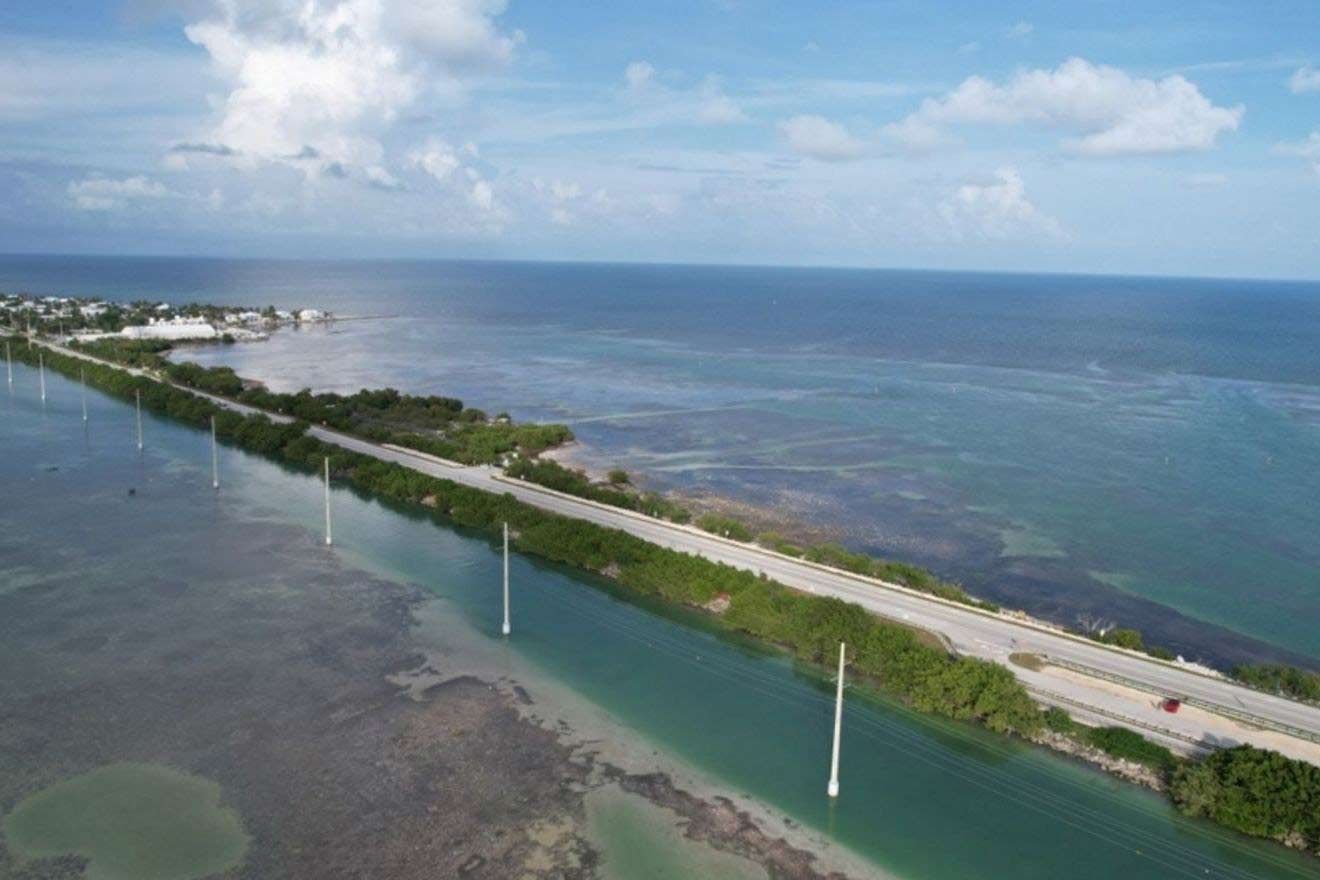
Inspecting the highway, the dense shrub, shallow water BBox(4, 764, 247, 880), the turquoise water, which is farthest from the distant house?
the dense shrub

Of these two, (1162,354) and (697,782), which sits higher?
(1162,354)

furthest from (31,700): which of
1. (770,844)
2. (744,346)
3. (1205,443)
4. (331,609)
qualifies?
(744,346)

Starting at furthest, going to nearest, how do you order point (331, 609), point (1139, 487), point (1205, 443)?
point (1205, 443) < point (1139, 487) < point (331, 609)

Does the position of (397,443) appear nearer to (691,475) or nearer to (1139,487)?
(691,475)

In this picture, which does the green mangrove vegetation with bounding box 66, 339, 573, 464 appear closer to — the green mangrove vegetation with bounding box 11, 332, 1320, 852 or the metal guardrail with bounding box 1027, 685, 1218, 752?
the green mangrove vegetation with bounding box 11, 332, 1320, 852

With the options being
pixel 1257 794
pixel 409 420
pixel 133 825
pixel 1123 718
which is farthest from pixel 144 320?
pixel 1257 794

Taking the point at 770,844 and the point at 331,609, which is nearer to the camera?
the point at 770,844

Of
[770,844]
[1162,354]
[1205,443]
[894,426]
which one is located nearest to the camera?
[770,844]
